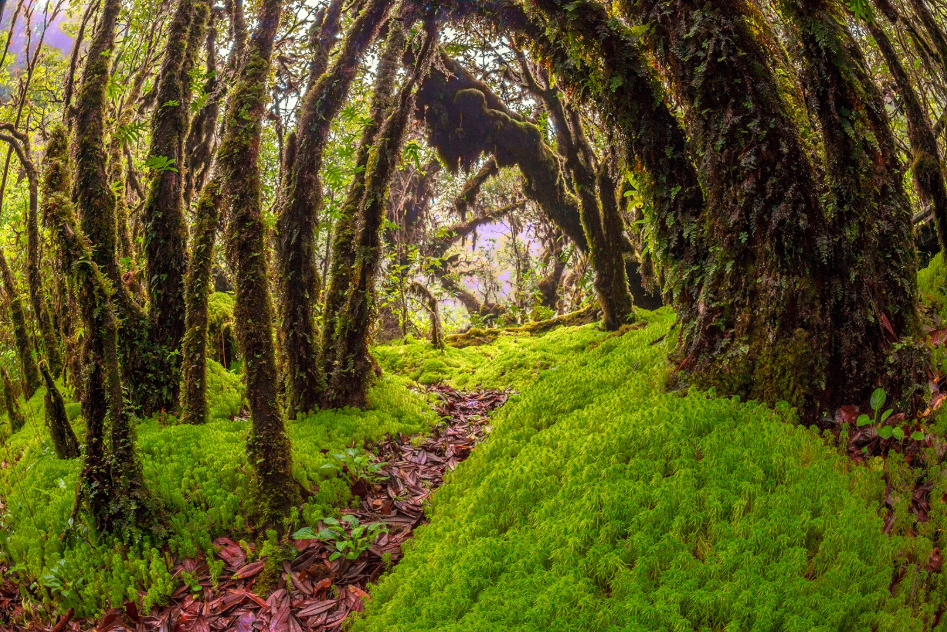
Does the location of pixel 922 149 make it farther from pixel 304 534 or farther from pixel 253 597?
pixel 253 597

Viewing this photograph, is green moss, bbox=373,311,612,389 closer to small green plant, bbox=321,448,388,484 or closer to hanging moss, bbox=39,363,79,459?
small green plant, bbox=321,448,388,484

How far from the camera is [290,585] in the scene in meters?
4.10

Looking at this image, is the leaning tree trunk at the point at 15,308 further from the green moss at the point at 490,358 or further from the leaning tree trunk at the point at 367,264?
the green moss at the point at 490,358

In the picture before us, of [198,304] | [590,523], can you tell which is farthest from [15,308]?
[590,523]

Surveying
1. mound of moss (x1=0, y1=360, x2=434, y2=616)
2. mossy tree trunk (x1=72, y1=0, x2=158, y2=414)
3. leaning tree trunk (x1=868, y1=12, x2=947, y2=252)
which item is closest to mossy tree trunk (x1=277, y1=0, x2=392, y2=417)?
mound of moss (x1=0, y1=360, x2=434, y2=616)

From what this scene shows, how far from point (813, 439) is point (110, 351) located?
590cm

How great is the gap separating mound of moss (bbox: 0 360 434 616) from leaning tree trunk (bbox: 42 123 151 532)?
219mm

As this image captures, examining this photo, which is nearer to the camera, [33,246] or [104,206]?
[104,206]

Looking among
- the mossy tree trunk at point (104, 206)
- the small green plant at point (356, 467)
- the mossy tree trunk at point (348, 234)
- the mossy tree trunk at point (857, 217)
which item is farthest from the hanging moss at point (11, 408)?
the mossy tree trunk at point (857, 217)

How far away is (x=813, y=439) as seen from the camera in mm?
3738

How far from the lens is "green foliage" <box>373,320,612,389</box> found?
29.4 feet

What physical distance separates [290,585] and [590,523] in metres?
2.48

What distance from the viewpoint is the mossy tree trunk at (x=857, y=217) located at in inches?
159

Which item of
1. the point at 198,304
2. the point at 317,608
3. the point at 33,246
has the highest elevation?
the point at 33,246
